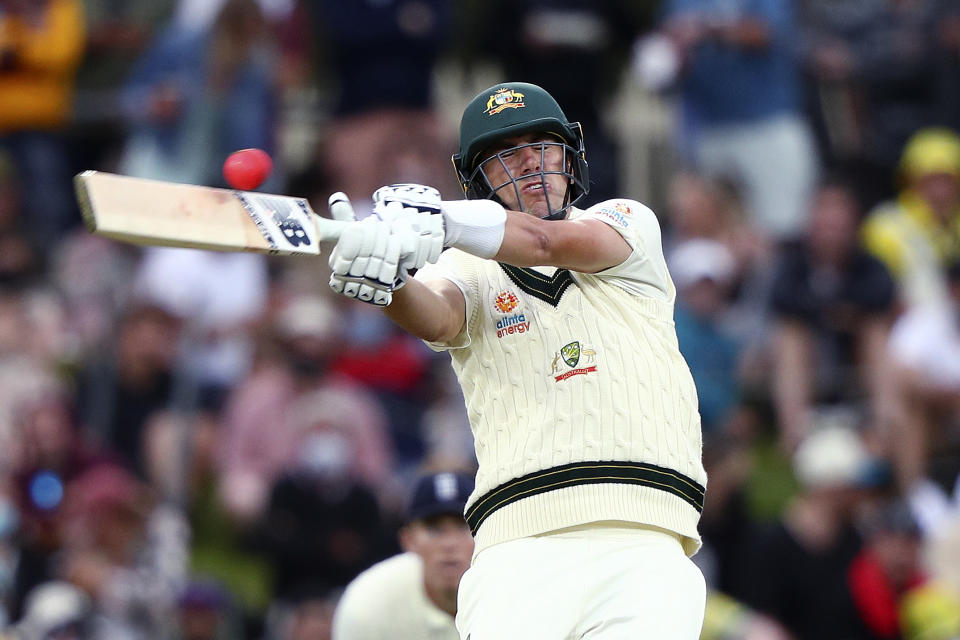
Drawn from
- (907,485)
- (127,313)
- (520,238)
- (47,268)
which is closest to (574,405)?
(520,238)

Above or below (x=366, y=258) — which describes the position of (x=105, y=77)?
above

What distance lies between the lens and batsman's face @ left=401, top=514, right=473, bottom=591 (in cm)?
714

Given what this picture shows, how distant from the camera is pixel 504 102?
17.8ft

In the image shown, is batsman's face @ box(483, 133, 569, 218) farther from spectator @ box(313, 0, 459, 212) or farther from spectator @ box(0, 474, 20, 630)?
spectator @ box(313, 0, 459, 212)

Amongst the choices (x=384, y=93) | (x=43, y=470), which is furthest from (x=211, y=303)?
(x=384, y=93)

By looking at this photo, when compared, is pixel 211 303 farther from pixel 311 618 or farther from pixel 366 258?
pixel 366 258

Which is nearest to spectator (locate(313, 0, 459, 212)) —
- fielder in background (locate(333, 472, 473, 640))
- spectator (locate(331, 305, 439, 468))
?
spectator (locate(331, 305, 439, 468))

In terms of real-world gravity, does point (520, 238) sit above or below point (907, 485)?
above

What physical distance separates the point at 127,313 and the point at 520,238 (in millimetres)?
6655

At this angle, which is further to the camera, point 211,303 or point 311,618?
point 211,303

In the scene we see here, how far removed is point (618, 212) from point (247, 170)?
125cm

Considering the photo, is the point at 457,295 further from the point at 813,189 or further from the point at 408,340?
the point at 813,189

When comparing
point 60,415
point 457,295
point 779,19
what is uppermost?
point 779,19

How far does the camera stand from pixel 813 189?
11914mm
